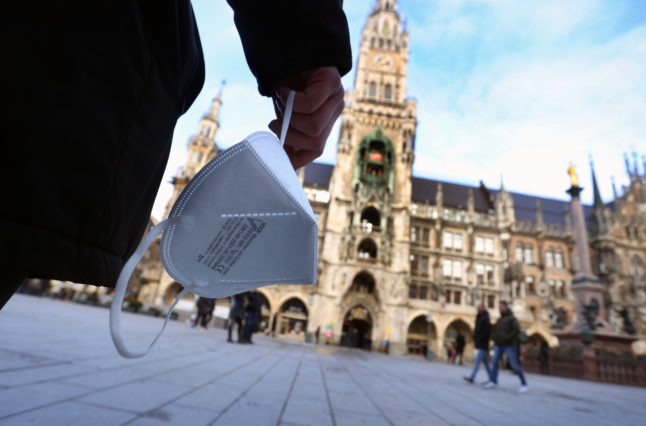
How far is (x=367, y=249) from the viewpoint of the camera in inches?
1167

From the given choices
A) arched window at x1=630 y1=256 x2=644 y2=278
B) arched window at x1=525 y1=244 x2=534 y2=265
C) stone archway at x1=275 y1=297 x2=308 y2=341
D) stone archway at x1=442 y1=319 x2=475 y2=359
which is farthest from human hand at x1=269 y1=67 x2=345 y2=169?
arched window at x1=630 y1=256 x2=644 y2=278

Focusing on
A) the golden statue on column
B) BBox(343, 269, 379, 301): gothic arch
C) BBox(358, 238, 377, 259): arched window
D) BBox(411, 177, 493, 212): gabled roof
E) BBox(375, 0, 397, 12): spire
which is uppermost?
BBox(375, 0, 397, 12): spire

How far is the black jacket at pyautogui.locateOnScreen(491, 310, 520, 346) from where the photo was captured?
701 centimetres

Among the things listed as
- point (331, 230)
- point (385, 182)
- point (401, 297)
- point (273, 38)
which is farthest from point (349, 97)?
point (273, 38)

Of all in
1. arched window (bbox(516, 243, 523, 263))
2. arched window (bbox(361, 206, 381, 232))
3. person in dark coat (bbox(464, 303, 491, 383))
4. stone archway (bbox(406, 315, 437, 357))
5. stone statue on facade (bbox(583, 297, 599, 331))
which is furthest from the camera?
arched window (bbox(516, 243, 523, 263))

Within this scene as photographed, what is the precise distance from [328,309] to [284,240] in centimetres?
2644

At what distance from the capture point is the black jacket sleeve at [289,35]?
3.50 feet

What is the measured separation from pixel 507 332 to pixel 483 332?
0.66 m

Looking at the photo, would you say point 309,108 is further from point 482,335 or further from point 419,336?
point 419,336

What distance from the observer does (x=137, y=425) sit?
1.68 metres

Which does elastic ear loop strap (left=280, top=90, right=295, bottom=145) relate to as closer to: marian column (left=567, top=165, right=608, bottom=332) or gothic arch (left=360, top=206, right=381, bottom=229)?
marian column (left=567, top=165, right=608, bottom=332)

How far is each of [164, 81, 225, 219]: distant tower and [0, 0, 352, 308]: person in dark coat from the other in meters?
36.2

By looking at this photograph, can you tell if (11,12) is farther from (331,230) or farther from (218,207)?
(331,230)

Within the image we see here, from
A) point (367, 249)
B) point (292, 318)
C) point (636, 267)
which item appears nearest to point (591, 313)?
point (367, 249)
